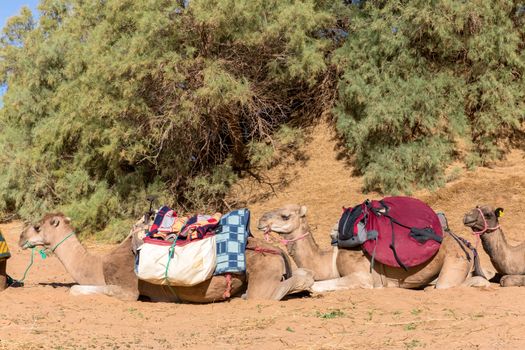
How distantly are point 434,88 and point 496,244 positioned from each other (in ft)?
24.2

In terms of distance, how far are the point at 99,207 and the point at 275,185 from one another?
4.51 m

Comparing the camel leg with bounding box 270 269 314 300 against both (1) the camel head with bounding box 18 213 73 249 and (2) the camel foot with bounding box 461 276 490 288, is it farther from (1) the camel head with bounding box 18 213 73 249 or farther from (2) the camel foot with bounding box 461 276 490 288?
(1) the camel head with bounding box 18 213 73 249

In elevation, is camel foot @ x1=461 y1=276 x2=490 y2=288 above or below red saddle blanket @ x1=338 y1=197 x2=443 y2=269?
below

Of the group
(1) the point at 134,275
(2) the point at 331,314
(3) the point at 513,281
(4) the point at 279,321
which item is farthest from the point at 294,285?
(3) the point at 513,281

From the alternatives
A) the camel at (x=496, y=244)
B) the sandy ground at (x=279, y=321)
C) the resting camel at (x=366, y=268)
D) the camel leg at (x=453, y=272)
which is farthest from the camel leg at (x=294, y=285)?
the camel at (x=496, y=244)

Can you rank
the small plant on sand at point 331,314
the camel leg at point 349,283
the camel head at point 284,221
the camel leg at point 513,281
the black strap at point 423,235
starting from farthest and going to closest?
1. the camel head at point 284,221
2. the camel leg at point 513,281
3. the camel leg at point 349,283
4. the black strap at point 423,235
5. the small plant on sand at point 331,314

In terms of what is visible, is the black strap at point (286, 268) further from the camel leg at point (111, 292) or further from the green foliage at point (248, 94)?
the green foliage at point (248, 94)

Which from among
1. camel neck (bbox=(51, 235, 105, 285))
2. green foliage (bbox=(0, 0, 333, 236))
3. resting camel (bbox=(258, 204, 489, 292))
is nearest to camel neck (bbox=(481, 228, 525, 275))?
resting camel (bbox=(258, 204, 489, 292))

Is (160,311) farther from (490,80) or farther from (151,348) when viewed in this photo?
(490,80)

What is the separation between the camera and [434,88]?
49.8ft

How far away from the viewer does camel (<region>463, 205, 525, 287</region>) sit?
27.7ft

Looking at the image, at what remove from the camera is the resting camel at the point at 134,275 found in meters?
7.53

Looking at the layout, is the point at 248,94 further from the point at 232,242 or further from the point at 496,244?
the point at 232,242

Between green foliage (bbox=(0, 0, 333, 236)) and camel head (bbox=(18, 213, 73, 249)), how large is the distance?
6634 mm
